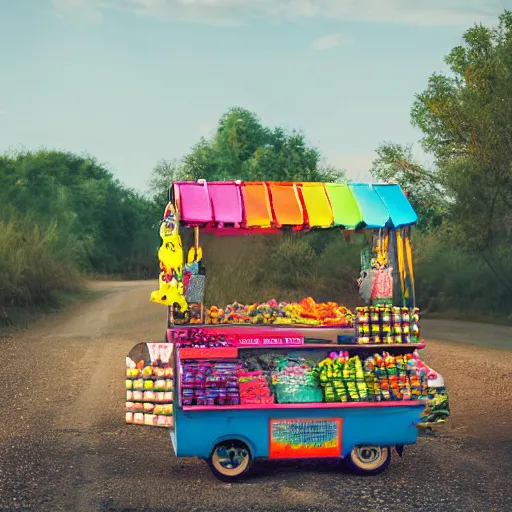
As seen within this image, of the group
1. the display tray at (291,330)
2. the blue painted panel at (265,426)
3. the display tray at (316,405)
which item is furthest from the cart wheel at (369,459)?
the display tray at (291,330)

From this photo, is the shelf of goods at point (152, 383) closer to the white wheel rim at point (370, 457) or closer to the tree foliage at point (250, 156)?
the white wheel rim at point (370, 457)

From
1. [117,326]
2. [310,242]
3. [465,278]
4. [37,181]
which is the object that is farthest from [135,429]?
[37,181]

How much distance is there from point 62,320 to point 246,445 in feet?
57.0

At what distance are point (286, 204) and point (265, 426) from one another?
256 cm

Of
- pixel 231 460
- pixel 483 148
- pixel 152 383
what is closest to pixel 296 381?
pixel 231 460

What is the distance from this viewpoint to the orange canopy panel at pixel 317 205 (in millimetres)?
9344

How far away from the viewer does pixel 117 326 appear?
23.2m

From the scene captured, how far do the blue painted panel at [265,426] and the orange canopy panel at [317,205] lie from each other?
6.90ft

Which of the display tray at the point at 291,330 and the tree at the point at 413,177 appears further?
the tree at the point at 413,177

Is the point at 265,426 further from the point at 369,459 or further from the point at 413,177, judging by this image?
the point at 413,177

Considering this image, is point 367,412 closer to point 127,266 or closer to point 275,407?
point 275,407

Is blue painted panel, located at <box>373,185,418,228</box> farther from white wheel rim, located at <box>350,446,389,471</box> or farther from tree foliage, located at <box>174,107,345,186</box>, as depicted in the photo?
tree foliage, located at <box>174,107,345,186</box>

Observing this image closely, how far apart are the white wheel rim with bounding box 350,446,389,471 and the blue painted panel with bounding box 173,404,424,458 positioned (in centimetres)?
24

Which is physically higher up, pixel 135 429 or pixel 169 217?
pixel 169 217
